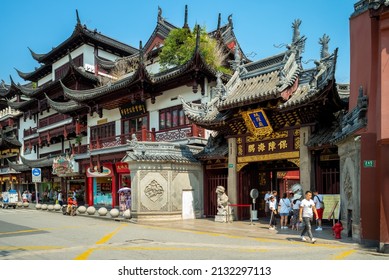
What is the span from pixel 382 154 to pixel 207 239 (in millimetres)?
5930

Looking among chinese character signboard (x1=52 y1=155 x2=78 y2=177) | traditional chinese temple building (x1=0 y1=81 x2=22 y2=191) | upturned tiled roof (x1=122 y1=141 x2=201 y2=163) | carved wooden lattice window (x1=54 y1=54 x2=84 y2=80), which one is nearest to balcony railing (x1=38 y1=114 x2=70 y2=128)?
carved wooden lattice window (x1=54 y1=54 x2=84 y2=80)

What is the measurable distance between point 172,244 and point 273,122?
25.0ft

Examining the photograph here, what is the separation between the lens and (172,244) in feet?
39.7

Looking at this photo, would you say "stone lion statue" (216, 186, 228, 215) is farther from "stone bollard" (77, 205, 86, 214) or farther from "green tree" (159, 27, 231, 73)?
"green tree" (159, 27, 231, 73)

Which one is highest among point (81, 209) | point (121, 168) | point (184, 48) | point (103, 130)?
point (184, 48)

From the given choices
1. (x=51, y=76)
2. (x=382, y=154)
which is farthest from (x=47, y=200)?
(x=382, y=154)

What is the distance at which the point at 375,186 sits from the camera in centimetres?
1101

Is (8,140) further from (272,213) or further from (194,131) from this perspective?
(272,213)

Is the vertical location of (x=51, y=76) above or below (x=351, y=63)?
above

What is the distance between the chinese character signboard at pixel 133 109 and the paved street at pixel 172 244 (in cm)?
1167

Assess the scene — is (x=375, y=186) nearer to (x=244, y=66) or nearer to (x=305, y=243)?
(x=305, y=243)

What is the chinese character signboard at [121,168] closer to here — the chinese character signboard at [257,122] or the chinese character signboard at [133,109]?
the chinese character signboard at [133,109]

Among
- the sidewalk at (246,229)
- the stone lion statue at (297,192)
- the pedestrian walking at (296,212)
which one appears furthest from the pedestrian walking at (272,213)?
the stone lion statue at (297,192)

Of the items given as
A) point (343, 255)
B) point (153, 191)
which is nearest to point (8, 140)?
point (153, 191)
